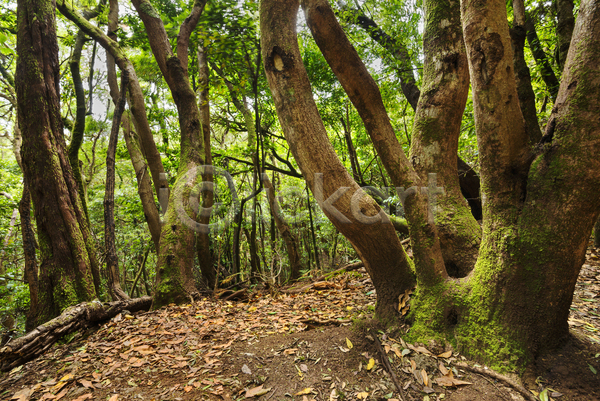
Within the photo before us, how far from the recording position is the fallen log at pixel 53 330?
7.53ft

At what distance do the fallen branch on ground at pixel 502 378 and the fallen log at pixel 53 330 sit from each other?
134 inches

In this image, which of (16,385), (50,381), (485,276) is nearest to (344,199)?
(485,276)

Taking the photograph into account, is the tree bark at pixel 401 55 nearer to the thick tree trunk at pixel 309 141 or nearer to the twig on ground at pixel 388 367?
the thick tree trunk at pixel 309 141

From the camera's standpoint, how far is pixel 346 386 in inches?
79.0

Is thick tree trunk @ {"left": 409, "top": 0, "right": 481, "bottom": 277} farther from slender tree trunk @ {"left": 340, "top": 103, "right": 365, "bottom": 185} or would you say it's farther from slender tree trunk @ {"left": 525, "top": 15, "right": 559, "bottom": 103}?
slender tree trunk @ {"left": 340, "top": 103, "right": 365, "bottom": 185}

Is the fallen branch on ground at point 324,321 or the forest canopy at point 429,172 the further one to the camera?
the fallen branch on ground at point 324,321

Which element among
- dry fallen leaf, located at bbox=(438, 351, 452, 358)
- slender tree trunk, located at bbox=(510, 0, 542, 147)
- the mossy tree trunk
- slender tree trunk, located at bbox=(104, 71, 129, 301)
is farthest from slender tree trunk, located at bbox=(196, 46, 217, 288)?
slender tree trunk, located at bbox=(510, 0, 542, 147)

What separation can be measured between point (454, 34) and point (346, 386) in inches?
121

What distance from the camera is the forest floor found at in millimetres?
1782

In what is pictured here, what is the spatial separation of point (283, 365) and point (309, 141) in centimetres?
178

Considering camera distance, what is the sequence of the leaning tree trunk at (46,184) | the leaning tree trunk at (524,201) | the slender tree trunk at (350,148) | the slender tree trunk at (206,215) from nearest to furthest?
the leaning tree trunk at (524,201) → the leaning tree trunk at (46,184) → the slender tree trunk at (206,215) → the slender tree trunk at (350,148)

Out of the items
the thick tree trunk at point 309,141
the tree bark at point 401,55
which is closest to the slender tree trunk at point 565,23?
the tree bark at point 401,55

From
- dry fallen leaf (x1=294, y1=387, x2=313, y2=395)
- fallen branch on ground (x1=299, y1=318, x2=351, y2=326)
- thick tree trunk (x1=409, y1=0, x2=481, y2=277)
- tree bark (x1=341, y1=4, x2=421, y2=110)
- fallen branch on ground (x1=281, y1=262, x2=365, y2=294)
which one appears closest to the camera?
dry fallen leaf (x1=294, y1=387, x2=313, y2=395)

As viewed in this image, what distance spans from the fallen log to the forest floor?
11 cm
